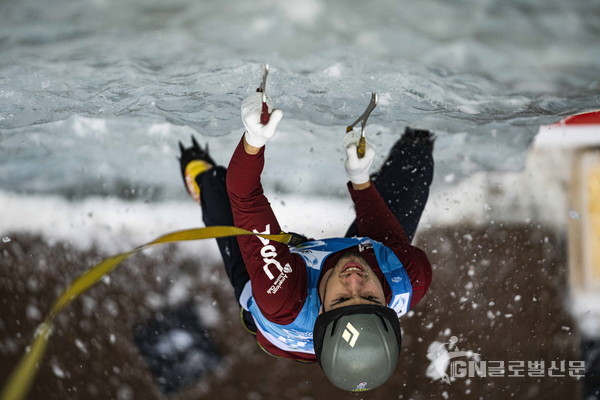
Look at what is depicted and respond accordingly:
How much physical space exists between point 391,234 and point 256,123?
0.63m

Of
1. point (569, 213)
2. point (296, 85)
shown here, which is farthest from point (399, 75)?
point (569, 213)

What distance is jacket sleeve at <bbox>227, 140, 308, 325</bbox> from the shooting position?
1.18m

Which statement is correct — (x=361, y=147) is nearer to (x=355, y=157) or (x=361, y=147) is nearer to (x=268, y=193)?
(x=355, y=157)

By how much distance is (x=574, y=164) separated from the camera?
89.7 inches

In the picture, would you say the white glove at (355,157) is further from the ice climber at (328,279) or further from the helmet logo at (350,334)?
the helmet logo at (350,334)

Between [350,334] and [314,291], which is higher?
[314,291]

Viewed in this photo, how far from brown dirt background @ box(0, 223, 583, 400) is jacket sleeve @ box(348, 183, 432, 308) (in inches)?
30.8

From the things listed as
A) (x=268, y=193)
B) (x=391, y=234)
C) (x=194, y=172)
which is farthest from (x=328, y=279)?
(x=268, y=193)

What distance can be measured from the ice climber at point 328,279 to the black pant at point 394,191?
2cm

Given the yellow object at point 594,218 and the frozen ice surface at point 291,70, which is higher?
the yellow object at point 594,218

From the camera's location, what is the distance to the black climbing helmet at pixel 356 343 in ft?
3.73

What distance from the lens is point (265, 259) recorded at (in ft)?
4.01

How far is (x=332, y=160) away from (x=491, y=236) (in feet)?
2.70

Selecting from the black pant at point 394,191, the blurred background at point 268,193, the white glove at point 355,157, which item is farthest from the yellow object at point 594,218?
the white glove at point 355,157
